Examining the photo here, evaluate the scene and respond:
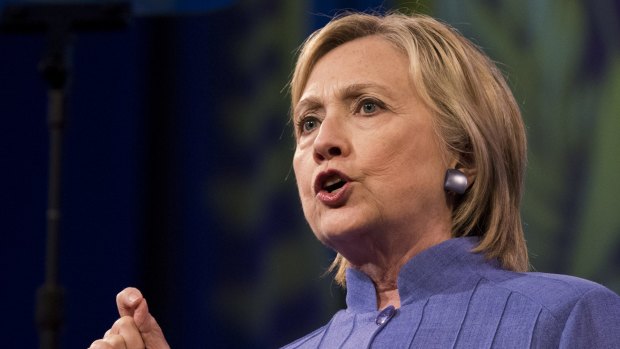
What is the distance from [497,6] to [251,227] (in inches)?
38.7

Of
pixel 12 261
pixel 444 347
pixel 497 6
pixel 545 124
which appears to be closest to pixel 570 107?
pixel 545 124

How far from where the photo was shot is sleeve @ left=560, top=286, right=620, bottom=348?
1.43 metres

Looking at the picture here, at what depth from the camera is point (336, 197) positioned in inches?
66.3

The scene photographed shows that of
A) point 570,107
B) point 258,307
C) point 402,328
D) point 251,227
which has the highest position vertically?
point 570,107

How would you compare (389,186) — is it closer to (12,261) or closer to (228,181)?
(228,181)

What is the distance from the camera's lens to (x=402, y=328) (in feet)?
5.31

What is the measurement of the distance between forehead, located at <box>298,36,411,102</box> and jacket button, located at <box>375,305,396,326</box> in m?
0.40

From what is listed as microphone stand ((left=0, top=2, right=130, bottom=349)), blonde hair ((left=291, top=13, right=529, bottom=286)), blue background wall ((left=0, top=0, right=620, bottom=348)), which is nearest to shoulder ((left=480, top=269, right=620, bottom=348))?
blonde hair ((left=291, top=13, right=529, bottom=286))

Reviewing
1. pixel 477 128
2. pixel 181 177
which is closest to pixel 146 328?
pixel 477 128

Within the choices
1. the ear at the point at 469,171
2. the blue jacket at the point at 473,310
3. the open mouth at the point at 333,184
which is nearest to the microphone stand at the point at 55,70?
the blue jacket at the point at 473,310

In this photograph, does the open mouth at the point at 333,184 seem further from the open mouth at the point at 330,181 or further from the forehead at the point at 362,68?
the forehead at the point at 362,68

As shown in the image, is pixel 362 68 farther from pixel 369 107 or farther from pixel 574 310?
pixel 574 310

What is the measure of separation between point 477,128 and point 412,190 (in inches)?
7.1

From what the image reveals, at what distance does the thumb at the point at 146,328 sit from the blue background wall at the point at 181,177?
114 centimetres
